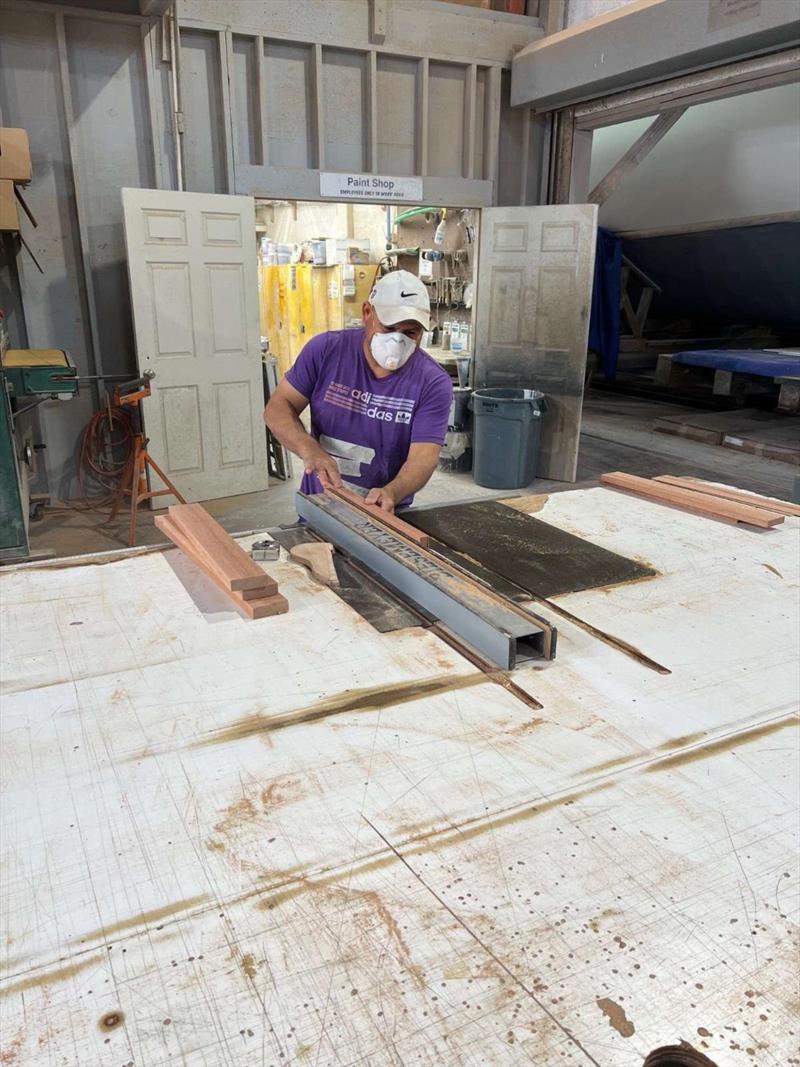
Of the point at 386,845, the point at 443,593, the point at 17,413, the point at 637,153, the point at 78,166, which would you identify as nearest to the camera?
the point at 386,845

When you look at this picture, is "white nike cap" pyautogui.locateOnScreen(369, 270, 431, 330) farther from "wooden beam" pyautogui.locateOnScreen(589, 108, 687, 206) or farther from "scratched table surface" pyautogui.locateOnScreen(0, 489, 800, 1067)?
"wooden beam" pyautogui.locateOnScreen(589, 108, 687, 206)

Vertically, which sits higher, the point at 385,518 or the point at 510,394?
the point at 385,518

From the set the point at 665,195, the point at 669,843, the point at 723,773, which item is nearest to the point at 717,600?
the point at 723,773

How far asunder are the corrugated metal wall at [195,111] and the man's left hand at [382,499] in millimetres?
3714

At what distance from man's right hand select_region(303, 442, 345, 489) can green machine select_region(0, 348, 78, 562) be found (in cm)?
203

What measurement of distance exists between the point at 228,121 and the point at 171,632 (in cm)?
456

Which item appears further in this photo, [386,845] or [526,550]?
[526,550]

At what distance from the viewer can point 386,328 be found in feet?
8.13

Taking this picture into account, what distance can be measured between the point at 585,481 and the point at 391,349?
4138mm

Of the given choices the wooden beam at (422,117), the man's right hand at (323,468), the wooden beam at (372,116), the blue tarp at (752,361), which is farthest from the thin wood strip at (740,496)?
the blue tarp at (752,361)

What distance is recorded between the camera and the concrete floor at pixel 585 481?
4.86m

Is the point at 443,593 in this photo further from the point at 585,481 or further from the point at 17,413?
the point at 585,481

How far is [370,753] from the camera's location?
1.18 metres

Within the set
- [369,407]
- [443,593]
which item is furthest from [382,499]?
[443,593]
